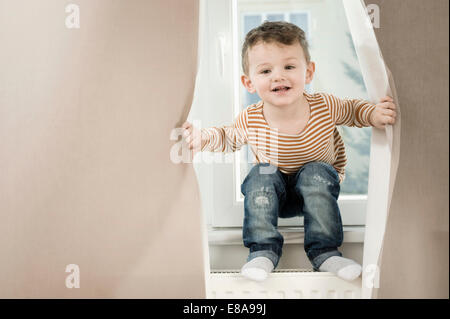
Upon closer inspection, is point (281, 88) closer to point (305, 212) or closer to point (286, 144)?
point (286, 144)

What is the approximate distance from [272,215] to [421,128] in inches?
16.1

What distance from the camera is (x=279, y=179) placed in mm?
1108

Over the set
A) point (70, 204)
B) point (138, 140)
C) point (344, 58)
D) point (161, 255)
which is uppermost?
point (344, 58)

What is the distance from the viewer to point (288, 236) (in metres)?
1.12

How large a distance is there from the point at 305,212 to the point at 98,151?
1.75ft

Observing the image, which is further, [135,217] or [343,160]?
[343,160]

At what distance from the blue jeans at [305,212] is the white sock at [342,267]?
21 millimetres

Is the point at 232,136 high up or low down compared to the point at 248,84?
down

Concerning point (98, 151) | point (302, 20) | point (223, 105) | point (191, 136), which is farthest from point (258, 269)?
point (302, 20)

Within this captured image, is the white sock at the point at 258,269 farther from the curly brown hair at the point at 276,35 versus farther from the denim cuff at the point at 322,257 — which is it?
the curly brown hair at the point at 276,35

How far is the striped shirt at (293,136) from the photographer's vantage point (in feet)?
3.54

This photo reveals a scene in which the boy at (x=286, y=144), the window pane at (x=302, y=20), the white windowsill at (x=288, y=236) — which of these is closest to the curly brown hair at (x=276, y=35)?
the boy at (x=286, y=144)
